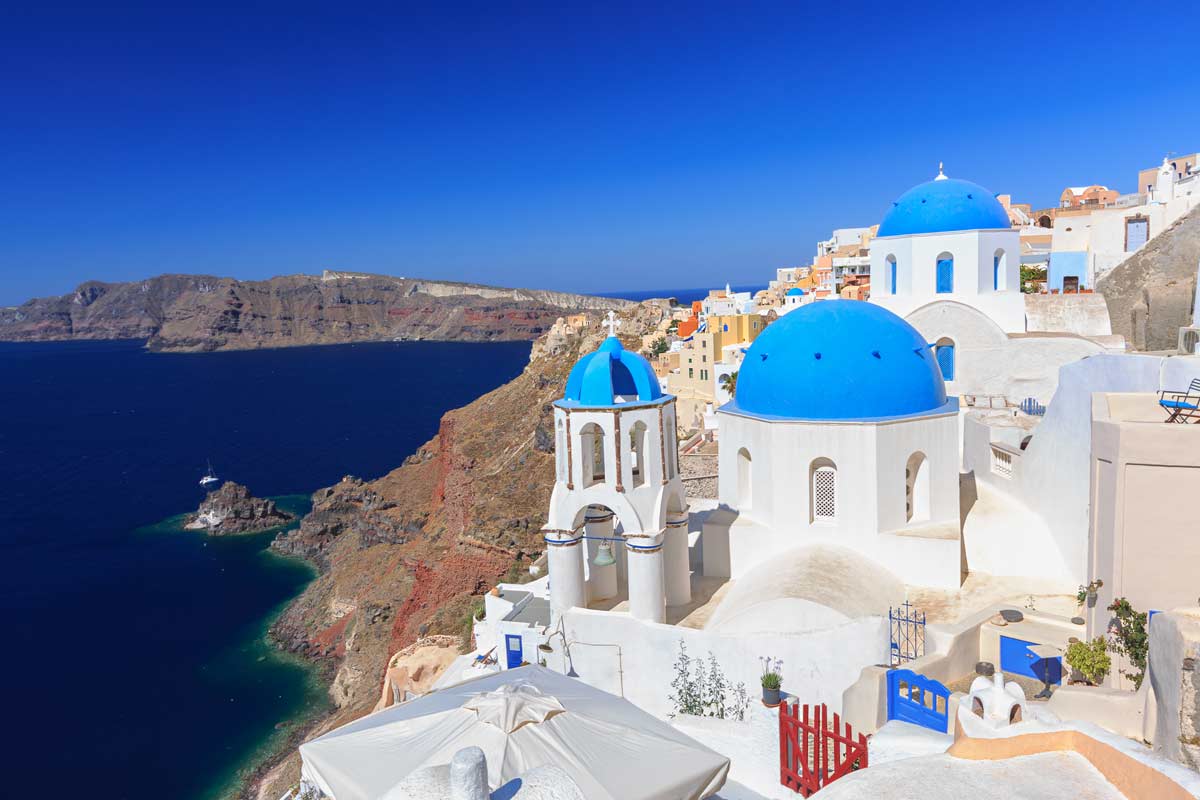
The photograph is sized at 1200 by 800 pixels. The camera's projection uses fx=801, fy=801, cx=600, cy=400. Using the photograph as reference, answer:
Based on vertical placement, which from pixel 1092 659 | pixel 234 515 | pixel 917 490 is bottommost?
pixel 234 515

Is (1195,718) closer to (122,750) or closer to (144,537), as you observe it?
(122,750)

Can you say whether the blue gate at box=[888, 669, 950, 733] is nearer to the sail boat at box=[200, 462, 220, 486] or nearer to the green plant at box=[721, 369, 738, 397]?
the green plant at box=[721, 369, 738, 397]

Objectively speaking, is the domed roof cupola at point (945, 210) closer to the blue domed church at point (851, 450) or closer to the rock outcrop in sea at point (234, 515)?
the blue domed church at point (851, 450)

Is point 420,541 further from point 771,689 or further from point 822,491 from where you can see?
point 771,689

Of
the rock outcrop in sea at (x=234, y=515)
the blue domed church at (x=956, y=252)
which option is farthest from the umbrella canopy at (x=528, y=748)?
the rock outcrop in sea at (x=234, y=515)

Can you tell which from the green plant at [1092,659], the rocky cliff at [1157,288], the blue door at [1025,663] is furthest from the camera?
the rocky cliff at [1157,288]

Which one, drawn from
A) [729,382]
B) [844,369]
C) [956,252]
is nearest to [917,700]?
[844,369]

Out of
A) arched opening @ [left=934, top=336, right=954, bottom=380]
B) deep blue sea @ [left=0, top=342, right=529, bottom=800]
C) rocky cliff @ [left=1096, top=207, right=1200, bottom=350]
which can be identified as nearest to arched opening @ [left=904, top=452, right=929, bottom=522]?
arched opening @ [left=934, top=336, right=954, bottom=380]
